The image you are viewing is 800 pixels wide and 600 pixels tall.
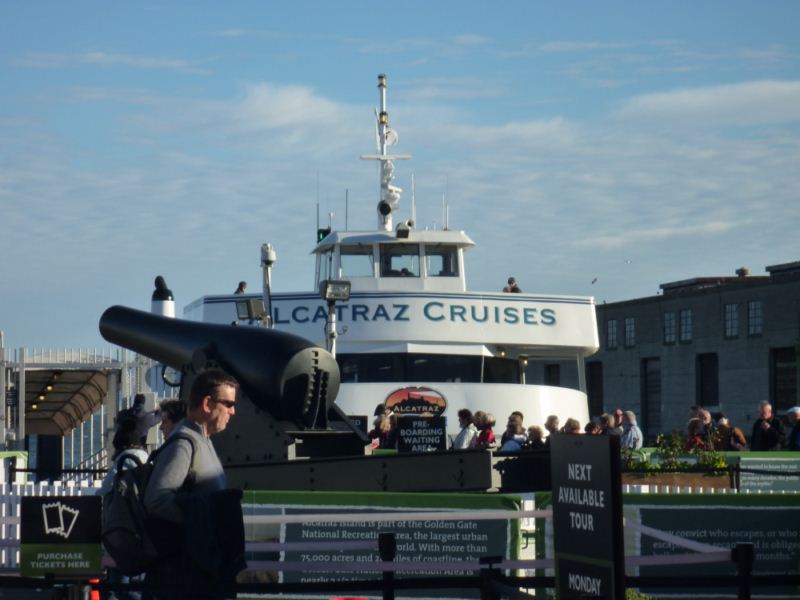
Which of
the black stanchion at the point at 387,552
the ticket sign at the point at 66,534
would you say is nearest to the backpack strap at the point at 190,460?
the ticket sign at the point at 66,534

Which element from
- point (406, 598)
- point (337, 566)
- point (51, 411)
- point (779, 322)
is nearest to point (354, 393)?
point (406, 598)

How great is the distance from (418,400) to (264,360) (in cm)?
1345

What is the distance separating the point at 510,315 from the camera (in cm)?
2708

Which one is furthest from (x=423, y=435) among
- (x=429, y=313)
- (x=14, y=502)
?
(x=14, y=502)

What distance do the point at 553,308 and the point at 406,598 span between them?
16.9m

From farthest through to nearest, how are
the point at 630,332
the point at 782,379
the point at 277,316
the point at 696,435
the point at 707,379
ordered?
the point at 630,332 → the point at 707,379 → the point at 782,379 → the point at 277,316 → the point at 696,435

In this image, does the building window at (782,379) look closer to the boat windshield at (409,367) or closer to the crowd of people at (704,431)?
the boat windshield at (409,367)

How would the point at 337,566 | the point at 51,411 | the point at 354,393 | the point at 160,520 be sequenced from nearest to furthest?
the point at 160,520
the point at 337,566
the point at 354,393
the point at 51,411

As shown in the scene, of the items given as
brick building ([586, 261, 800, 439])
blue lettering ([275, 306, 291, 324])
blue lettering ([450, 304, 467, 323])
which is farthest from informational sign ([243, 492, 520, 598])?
brick building ([586, 261, 800, 439])

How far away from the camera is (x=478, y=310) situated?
88.3ft

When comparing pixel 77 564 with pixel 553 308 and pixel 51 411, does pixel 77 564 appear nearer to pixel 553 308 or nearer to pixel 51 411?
pixel 553 308

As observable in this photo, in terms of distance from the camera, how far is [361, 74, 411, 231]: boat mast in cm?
3000

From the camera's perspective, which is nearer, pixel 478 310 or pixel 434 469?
pixel 434 469

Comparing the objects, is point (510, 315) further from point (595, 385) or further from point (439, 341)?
point (595, 385)
